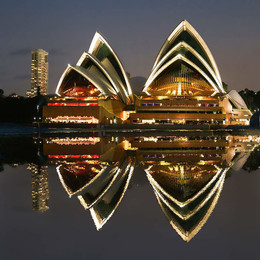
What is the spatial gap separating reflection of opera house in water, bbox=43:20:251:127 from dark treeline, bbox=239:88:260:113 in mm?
34749

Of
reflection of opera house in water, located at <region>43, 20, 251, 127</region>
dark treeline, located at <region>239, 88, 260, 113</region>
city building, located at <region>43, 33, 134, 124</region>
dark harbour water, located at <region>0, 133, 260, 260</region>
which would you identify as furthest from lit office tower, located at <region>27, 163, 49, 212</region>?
dark treeline, located at <region>239, 88, 260, 113</region>

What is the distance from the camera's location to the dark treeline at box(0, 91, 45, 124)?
53094 mm

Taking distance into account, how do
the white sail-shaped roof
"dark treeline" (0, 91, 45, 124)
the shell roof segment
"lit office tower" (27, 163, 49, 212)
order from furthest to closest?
"dark treeline" (0, 91, 45, 124) < the white sail-shaped roof < the shell roof segment < "lit office tower" (27, 163, 49, 212)

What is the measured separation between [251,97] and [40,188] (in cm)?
9327

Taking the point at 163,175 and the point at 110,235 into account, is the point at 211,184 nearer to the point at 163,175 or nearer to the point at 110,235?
the point at 163,175

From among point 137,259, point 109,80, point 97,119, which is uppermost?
point 109,80

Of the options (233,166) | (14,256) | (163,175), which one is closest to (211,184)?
(163,175)

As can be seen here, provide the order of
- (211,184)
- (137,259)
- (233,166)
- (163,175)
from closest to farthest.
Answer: (137,259) → (211,184) → (163,175) → (233,166)

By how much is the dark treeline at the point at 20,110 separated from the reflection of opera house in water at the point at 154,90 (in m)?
5.26

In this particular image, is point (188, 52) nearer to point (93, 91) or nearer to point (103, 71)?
point (103, 71)

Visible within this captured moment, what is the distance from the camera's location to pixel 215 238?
107 inches

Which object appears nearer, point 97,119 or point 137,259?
point 137,259

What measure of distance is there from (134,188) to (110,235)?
7.41ft

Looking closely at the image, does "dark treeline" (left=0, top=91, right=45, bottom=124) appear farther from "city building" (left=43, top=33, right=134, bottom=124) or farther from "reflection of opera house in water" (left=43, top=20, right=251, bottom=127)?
"reflection of opera house in water" (left=43, top=20, right=251, bottom=127)
